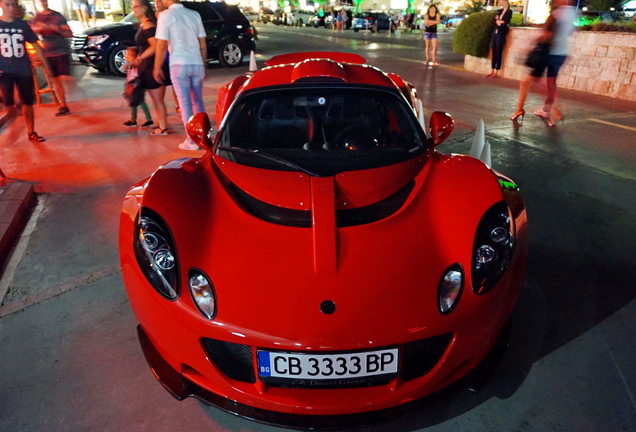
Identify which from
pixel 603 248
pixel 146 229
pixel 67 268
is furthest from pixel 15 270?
pixel 603 248

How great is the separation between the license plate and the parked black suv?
1146 cm

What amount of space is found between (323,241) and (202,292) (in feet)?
1.70

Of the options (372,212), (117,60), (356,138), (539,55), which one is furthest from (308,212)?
(117,60)

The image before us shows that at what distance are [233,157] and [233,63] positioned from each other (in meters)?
11.7

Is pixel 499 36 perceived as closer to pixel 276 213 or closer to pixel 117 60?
pixel 117 60

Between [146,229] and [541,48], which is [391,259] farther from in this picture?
[541,48]

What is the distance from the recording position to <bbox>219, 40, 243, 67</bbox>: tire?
13.2m

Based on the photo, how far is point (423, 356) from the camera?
1.87 metres

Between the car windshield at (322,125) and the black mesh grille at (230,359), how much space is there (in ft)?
3.52

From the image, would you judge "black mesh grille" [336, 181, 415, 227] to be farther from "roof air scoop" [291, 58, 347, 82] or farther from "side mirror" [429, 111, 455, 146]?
"roof air scoop" [291, 58, 347, 82]

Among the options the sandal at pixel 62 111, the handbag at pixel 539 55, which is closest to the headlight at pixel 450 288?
the handbag at pixel 539 55

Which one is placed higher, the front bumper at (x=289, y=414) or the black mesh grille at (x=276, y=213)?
the black mesh grille at (x=276, y=213)

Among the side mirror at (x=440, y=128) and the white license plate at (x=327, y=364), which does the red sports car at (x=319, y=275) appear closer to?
the white license plate at (x=327, y=364)

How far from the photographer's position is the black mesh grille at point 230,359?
1.84 m
